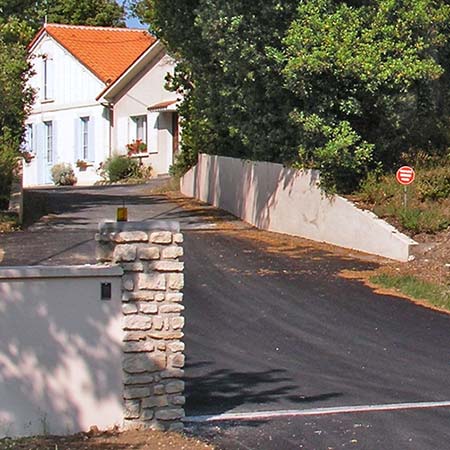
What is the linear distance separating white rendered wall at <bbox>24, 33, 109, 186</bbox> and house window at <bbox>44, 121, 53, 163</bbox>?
14.0 inches

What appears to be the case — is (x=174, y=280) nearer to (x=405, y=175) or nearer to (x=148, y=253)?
(x=148, y=253)

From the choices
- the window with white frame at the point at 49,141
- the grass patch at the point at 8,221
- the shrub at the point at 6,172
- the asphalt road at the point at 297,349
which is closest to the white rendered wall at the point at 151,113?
the window with white frame at the point at 49,141

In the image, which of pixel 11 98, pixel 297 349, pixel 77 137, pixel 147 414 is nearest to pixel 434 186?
pixel 297 349

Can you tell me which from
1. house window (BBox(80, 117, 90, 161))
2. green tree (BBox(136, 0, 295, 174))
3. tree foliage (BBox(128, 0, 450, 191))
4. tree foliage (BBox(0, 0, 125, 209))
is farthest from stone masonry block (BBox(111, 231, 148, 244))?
house window (BBox(80, 117, 90, 161))

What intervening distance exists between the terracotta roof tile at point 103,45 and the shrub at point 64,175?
411 centimetres

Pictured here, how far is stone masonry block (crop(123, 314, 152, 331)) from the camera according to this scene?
921 cm

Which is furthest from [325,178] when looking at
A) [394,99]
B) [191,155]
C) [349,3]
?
[191,155]

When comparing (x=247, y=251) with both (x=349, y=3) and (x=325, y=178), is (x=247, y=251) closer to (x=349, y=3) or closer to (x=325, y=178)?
(x=325, y=178)

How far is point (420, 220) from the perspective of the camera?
67.1ft

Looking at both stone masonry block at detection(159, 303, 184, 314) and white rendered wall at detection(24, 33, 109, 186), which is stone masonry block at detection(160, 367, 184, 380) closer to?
stone masonry block at detection(159, 303, 184, 314)

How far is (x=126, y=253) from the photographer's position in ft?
30.3

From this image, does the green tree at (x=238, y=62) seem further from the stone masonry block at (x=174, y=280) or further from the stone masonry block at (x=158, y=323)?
the stone masonry block at (x=158, y=323)

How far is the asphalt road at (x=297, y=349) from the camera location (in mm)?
9547

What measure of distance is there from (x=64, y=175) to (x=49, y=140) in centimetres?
397
